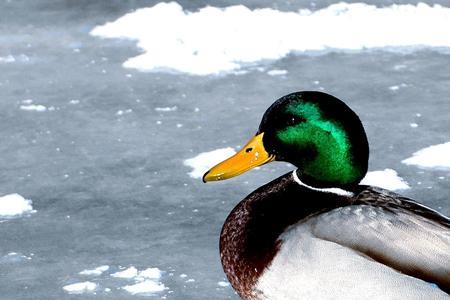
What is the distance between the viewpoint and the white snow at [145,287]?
3.87 metres

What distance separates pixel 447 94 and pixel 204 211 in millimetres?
1774

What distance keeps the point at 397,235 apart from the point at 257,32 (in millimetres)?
3540

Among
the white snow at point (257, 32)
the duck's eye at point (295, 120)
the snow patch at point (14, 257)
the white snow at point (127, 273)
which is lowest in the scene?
the snow patch at point (14, 257)

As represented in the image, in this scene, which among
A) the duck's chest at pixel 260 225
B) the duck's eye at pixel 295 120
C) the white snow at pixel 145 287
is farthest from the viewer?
the white snow at pixel 145 287

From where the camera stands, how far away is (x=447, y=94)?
5770 millimetres

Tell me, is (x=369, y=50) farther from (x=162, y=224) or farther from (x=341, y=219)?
(x=341, y=219)

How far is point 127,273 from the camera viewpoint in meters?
4.00

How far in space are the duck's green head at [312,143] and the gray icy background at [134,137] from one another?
0.50m

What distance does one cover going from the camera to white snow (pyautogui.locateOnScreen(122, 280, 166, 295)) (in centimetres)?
387

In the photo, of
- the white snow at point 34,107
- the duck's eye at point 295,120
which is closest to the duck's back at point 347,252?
the duck's eye at point 295,120

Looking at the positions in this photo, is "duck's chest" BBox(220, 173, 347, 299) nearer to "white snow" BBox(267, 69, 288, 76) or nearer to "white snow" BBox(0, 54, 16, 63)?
"white snow" BBox(267, 69, 288, 76)

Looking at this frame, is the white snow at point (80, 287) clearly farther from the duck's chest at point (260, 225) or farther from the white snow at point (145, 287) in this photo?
the duck's chest at point (260, 225)

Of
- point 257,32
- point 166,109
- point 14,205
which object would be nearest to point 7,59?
point 166,109

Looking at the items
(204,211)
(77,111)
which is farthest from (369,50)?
(204,211)
